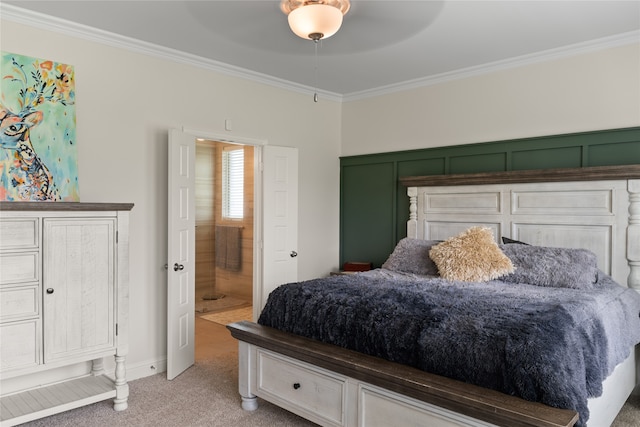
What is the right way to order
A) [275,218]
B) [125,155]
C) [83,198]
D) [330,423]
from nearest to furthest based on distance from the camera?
[330,423] < [83,198] < [125,155] < [275,218]

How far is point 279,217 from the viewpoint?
464 cm

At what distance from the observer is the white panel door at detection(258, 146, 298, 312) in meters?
4.53

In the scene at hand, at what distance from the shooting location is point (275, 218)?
181 inches

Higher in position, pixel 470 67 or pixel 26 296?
pixel 470 67

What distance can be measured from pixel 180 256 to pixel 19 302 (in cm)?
126

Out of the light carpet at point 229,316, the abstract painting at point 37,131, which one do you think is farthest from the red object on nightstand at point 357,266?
the abstract painting at point 37,131

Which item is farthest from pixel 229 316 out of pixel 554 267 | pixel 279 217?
pixel 554 267

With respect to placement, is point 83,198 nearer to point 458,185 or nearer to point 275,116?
point 275,116

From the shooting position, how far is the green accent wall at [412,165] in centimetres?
361

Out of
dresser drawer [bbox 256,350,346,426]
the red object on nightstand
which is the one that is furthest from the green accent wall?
dresser drawer [bbox 256,350,346,426]

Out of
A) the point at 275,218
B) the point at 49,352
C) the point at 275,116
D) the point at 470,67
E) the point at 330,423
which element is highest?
the point at 470,67

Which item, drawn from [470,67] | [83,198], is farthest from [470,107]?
[83,198]

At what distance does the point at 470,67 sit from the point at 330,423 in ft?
11.1

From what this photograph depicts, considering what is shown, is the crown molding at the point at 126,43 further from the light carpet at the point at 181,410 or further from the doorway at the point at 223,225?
the light carpet at the point at 181,410
